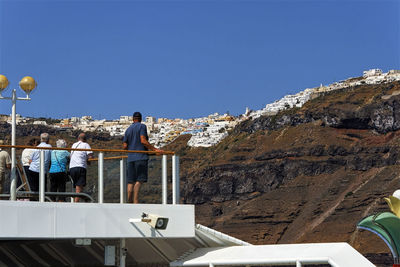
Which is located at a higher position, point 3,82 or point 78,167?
point 3,82

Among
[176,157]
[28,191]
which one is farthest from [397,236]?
[28,191]

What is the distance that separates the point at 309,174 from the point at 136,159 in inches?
6268

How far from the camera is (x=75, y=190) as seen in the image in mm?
13164

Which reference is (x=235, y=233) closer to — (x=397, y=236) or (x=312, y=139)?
(x=312, y=139)

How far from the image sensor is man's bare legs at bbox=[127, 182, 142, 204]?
1330 centimetres

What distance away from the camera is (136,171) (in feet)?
44.2

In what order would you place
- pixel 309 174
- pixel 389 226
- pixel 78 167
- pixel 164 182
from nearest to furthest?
pixel 78 167 < pixel 164 182 < pixel 389 226 < pixel 309 174

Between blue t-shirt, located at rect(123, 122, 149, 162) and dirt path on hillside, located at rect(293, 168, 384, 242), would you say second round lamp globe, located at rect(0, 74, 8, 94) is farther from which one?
dirt path on hillside, located at rect(293, 168, 384, 242)

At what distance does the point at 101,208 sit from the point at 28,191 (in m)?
1.08

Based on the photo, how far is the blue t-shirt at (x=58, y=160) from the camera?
42.4 feet

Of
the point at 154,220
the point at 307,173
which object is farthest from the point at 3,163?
the point at 307,173

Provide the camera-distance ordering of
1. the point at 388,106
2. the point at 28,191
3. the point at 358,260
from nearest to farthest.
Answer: the point at 358,260
the point at 28,191
the point at 388,106

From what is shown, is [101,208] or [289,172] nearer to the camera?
[101,208]

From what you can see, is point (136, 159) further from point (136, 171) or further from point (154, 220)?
point (154, 220)
